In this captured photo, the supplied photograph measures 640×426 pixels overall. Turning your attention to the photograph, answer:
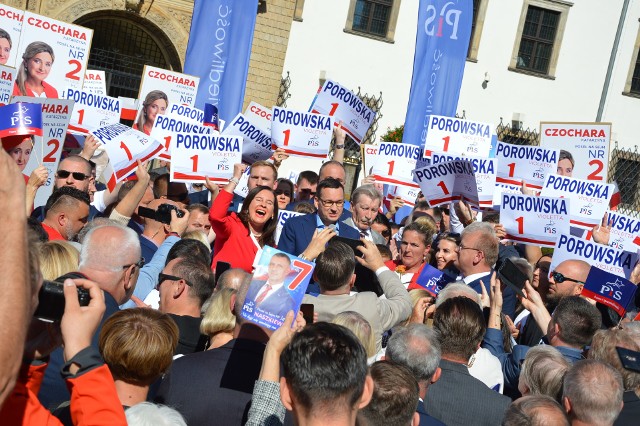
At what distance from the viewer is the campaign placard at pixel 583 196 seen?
32.4ft

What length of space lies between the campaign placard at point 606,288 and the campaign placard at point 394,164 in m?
4.23

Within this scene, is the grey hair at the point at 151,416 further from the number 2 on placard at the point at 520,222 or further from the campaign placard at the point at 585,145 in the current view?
the campaign placard at the point at 585,145

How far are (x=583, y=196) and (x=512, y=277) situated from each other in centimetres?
378

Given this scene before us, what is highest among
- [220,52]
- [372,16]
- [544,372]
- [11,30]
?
[372,16]

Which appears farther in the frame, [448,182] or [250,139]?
[250,139]

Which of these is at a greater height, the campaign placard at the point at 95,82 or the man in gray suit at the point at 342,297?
the campaign placard at the point at 95,82

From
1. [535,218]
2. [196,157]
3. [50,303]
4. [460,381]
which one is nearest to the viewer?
[50,303]

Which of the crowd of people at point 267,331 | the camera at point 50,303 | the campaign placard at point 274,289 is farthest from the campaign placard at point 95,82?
the camera at point 50,303

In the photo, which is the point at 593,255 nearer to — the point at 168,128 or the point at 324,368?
the point at 168,128

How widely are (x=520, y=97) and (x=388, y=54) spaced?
3.98 m

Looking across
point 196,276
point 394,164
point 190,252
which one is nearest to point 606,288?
point 190,252

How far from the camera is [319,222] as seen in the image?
7.66 meters

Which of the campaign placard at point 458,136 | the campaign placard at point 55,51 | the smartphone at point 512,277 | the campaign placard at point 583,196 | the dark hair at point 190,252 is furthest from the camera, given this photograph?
the campaign placard at point 458,136

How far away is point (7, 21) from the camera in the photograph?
9.95m
